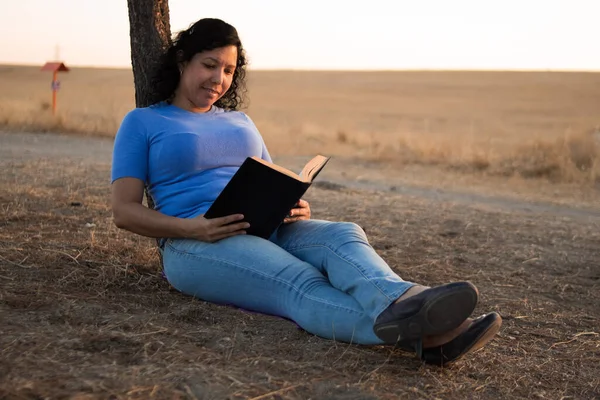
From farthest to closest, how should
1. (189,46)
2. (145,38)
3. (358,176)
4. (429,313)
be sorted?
(358,176)
(145,38)
(189,46)
(429,313)

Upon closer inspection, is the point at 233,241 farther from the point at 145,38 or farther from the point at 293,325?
the point at 145,38

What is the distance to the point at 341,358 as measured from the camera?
9.32 ft

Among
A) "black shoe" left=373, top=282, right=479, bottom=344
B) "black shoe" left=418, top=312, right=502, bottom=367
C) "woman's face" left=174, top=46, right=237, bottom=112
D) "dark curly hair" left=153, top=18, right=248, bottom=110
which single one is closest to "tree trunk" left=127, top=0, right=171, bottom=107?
"dark curly hair" left=153, top=18, right=248, bottom=110

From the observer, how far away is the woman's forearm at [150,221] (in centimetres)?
330

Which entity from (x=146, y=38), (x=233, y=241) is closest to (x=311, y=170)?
(x=233, y=241)

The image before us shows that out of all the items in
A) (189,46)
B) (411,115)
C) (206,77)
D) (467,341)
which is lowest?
(411,115)

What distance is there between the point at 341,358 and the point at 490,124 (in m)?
26.2

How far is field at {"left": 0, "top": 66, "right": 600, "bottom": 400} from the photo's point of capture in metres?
2.52

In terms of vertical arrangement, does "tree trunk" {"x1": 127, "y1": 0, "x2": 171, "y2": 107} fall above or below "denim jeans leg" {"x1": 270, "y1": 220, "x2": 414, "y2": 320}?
above

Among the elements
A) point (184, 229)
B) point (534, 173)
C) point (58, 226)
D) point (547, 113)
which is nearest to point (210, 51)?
point (184, 229)

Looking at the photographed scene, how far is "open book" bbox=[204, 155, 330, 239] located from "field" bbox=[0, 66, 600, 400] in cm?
43

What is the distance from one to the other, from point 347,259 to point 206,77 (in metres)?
1.18

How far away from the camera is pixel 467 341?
2.75m

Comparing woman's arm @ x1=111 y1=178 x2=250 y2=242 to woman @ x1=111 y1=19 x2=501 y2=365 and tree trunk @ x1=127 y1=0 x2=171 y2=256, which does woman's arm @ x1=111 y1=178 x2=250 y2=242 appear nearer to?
woman @ x1=111 y1=19 x2=501 y2=365
